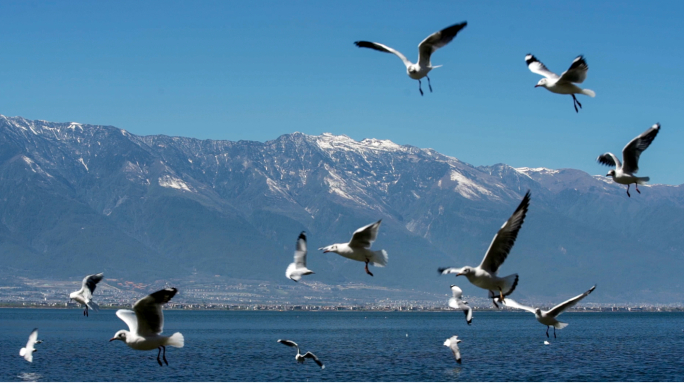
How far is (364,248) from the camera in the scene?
25781 millimetres

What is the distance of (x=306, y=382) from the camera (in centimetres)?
5053

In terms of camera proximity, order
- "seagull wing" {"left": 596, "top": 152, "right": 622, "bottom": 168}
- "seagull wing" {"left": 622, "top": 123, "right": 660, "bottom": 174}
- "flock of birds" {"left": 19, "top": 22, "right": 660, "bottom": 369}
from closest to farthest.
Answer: "flock of birds" {"left": 19, "top": 22, "right": 660, "bottom": 369}
"seagull wing" {"left": 622, "top": 123, "right": 660, "bottom": 174}
"seagull wing" {"left": 596, "top": 152, "right": 622, "bottom": 168}

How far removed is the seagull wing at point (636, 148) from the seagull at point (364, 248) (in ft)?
29.4

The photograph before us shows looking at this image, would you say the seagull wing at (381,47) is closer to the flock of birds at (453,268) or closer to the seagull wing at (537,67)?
the flock of birds at (453,268)

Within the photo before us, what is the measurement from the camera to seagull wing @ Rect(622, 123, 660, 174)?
1089 inches

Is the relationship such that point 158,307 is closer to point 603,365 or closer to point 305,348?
point 603,365

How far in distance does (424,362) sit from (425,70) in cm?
4076

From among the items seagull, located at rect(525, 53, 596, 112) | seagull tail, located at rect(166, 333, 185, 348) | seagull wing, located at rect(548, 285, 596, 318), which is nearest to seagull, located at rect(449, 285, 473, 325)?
seagull wing, located at rect(548, 285, 596, 318)

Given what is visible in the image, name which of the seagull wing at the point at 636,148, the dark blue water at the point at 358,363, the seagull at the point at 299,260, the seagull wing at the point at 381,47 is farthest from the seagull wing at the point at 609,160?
the dark blue water at the point at 358,363

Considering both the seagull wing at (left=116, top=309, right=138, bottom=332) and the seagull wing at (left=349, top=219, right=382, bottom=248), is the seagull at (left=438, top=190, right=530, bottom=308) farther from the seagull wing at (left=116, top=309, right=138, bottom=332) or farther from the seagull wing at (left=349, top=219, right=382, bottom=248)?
the seagull wing at (left=116, top=309, right=138, bottom=332)

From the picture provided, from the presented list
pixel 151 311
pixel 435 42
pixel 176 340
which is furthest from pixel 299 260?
pixel 435 42

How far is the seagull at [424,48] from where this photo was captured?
1084 inches

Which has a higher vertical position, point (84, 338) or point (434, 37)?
point (434, 37)

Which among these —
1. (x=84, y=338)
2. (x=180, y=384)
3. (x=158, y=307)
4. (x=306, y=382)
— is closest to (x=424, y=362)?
(x=306, y=382)
